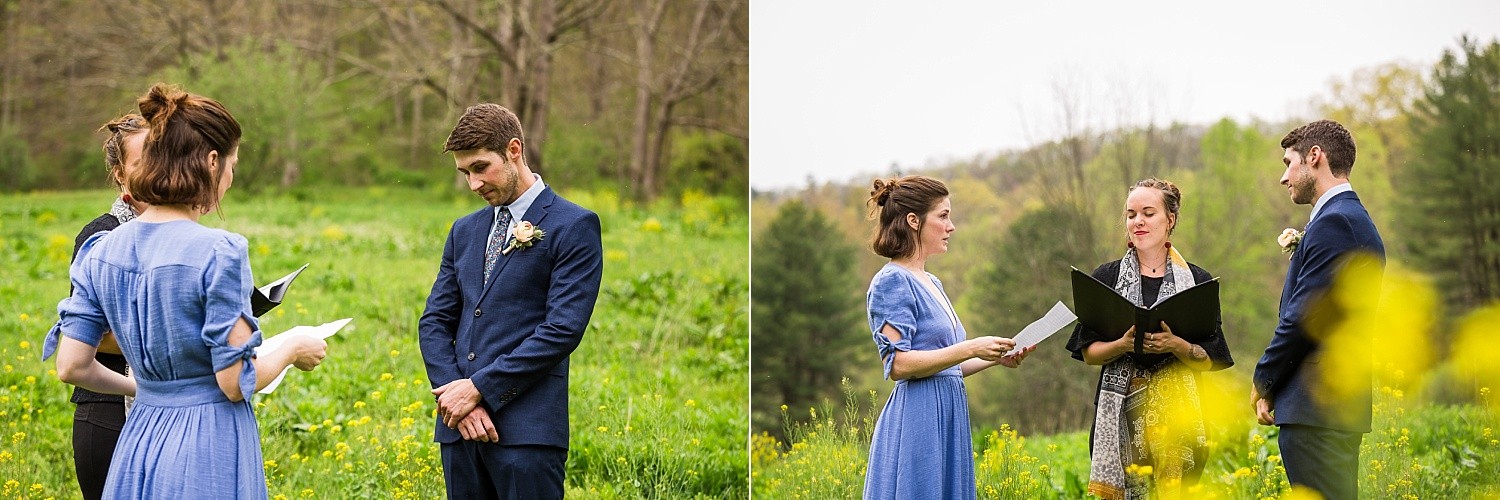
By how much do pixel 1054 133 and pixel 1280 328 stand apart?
448 cm

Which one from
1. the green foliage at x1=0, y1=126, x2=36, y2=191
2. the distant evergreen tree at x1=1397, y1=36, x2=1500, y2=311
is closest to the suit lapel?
the distant evergreen tree at x1=1397, y1=36, x2=1500, y2=311

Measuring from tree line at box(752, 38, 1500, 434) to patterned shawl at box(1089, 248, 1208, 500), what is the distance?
11.6 ft

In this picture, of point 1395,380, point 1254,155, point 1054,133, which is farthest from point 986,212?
point 1395,380

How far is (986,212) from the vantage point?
753 cm

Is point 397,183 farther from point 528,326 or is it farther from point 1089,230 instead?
point 528,326

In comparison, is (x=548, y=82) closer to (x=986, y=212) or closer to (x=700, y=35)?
(x=700, y=35)

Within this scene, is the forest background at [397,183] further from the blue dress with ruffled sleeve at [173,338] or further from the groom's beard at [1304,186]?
the groom's beard at [1304,186]

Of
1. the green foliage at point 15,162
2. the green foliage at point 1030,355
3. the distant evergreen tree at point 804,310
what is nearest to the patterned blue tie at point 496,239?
the distant evergreen tree at point 804,310

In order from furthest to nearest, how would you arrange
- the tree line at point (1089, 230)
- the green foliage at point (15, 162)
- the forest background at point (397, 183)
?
the green foliage at point (15, 162) < the tree line at point (1089, 230) < the forest background at point (397, 183)

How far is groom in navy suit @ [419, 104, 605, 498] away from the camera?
2.81 meters

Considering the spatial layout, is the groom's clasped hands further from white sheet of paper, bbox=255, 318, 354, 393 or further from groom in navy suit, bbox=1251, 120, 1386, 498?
groom in navy suit, bbox=1251, 120, 1386, 498

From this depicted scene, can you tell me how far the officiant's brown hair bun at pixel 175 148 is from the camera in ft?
7.33

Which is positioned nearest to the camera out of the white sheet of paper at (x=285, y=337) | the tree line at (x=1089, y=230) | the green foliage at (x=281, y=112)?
the white sheet of paper at (x=285, y=337)

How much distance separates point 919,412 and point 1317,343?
1.08 metres
